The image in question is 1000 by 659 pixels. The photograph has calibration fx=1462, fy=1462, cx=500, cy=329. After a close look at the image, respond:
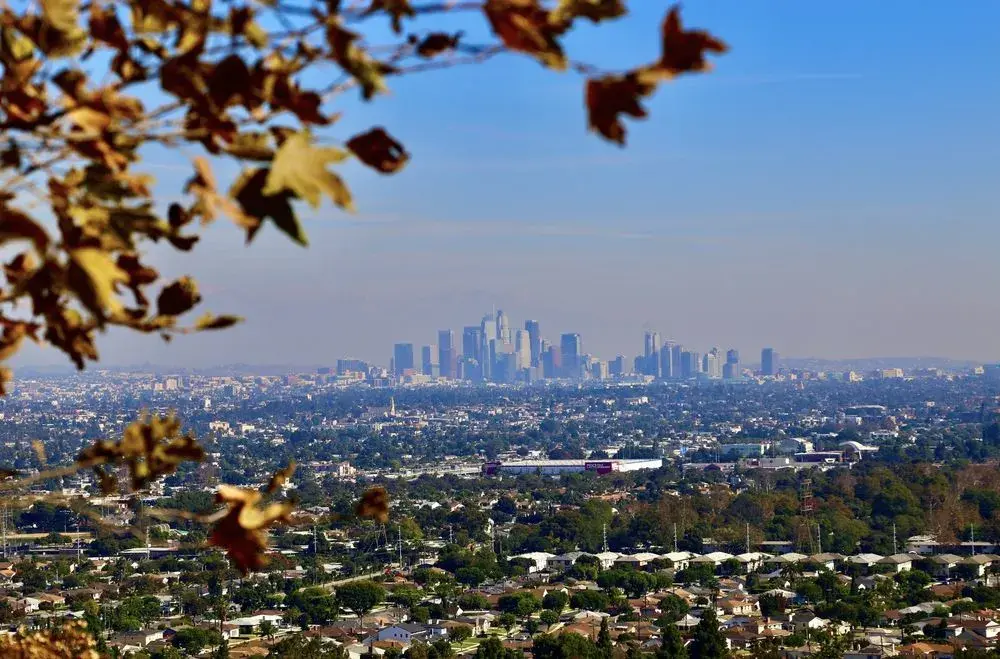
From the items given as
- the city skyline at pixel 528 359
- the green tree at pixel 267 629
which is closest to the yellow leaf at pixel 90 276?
the green tree at pixel 267 629

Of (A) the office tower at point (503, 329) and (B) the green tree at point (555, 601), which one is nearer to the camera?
(B) the green tree at point (555, 601)

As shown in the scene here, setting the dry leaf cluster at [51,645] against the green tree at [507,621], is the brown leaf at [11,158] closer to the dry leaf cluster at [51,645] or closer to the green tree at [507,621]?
the dry leaf cluster at [51,645]

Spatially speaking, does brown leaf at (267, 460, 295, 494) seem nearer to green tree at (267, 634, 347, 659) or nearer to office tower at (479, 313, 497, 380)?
green tree at (267, 634, 347, 659)

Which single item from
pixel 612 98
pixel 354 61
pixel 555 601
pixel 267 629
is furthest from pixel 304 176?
pixel 555 601

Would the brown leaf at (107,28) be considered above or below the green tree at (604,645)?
above

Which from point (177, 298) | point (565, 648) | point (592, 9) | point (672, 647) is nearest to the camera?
point (592, 9)

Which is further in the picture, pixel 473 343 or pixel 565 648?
pixel 473 343

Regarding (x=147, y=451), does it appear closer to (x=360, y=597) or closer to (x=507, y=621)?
(x=507, y=621)

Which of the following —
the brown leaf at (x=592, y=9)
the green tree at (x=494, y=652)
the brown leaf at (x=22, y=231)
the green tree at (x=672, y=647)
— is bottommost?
the green tree at (x=494, y=652)
